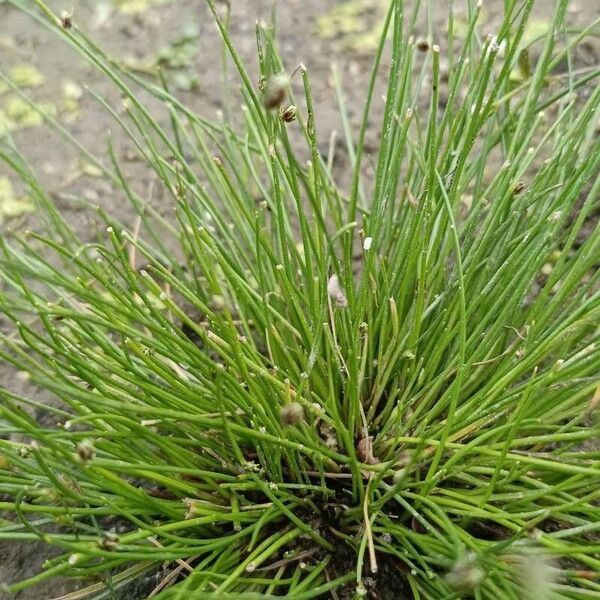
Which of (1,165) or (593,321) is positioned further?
(1,165)

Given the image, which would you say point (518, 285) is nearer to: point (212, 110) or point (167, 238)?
point (167, 238)

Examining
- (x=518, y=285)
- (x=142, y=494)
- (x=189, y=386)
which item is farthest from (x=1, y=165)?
(x=518, y=285)

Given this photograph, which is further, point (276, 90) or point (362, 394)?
point (362, 394)

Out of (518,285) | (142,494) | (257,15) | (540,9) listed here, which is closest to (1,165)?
(257,15)

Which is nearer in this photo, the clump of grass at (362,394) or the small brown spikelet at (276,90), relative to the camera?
the small brown spikelet at (276,90)

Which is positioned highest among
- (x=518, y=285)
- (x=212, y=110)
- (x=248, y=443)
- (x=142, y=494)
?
(x=212, y=110)

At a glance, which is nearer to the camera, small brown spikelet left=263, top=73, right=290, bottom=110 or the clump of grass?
small brown spikelet left=263, top=73, right=290, bottom=110

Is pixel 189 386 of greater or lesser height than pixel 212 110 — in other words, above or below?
below

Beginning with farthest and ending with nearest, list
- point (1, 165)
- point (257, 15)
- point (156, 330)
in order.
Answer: point (257, 15) → point (1, 165) → point (156, 330)

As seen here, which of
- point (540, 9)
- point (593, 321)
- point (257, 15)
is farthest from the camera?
point (257, 15)

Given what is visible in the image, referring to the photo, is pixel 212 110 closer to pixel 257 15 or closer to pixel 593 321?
pixel 257 15
